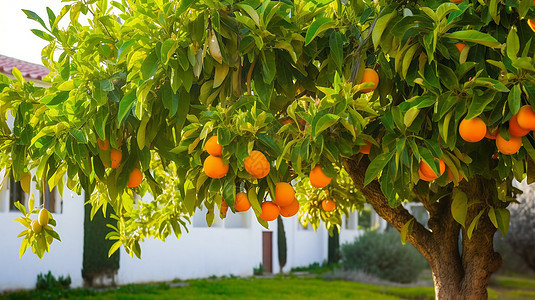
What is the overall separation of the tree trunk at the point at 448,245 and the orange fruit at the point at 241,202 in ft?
4.58

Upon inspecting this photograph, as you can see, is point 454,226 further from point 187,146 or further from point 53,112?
point 53,112

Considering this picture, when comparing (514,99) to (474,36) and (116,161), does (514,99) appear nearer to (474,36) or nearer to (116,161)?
(474,36)

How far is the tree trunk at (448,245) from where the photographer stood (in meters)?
3.74

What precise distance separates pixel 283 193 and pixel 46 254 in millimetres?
9699

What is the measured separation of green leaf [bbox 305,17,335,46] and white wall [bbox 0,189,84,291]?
343 inches

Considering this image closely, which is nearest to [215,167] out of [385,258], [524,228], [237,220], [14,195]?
[14,195]

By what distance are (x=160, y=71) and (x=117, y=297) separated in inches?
367

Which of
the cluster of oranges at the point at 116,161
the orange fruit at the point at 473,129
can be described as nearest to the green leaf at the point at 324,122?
the orange fruit at the point at 473,129

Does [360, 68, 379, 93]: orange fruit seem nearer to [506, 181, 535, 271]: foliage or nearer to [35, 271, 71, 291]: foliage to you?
[35, 271, 71, 291]: foliage

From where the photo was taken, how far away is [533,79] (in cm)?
207

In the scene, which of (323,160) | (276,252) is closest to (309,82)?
(323,160)

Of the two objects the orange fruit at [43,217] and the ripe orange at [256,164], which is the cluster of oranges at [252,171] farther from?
the orange fruit at [43,217]

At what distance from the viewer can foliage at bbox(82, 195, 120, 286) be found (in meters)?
11.9

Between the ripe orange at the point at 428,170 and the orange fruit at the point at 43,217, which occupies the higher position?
the ripe orange at the point at 428,170
